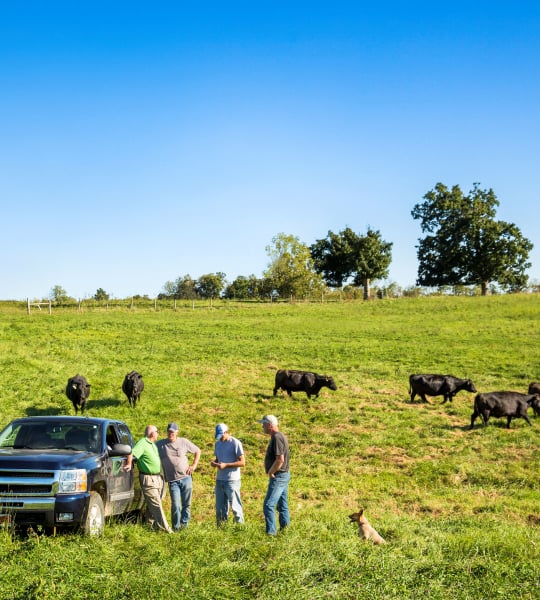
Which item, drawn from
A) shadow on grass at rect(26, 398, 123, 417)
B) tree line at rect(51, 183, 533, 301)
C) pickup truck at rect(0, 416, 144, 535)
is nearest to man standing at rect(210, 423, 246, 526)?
pickup truck at rect(0, 416, 144, 535)

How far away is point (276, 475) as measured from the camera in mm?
9586

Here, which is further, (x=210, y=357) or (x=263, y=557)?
(x=210, y=357)

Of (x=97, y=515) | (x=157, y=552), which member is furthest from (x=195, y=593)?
(x=97, y=515)

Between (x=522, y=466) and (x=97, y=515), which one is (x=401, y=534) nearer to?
(x=97, y=515)

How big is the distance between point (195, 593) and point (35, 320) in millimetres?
41137

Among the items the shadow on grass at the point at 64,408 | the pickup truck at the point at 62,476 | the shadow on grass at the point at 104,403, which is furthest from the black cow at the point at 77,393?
the pickup truck at the point at 62,476

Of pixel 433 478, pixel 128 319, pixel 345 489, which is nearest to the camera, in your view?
pixel 345 489

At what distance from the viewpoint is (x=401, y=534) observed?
9688 millimetres

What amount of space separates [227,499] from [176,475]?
1.00 m

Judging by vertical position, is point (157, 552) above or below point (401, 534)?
above

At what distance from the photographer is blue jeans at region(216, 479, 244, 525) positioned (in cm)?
1027

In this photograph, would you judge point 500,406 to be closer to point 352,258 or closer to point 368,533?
point 368,533

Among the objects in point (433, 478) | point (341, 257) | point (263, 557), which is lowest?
point (433, 478)

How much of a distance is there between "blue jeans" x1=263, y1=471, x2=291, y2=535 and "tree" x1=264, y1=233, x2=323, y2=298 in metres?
80.4
